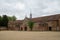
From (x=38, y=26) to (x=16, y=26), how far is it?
17.7 metres

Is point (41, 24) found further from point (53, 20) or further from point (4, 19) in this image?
point (4, 19)

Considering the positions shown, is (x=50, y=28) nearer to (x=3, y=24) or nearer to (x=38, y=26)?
(x=38, y=26)

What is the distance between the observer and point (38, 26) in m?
57.3

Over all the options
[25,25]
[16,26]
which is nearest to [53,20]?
[25,25]

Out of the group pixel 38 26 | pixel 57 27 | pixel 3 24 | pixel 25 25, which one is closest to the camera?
pixel 57 27

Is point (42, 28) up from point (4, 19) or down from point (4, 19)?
down

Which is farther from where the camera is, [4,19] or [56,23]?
[4,19]

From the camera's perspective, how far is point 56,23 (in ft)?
181

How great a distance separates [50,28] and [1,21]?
1045 inches

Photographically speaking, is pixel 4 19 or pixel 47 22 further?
pixel 4 19

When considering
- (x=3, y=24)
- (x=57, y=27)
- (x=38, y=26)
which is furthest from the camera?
(x=3, y=24)

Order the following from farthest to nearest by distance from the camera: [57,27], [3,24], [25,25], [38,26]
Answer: [3,24] → [25,25] → [38,26] → [57,27]

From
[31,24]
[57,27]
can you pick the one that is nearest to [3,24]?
[31,24]

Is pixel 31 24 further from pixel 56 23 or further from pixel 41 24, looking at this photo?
pixel 56 23
